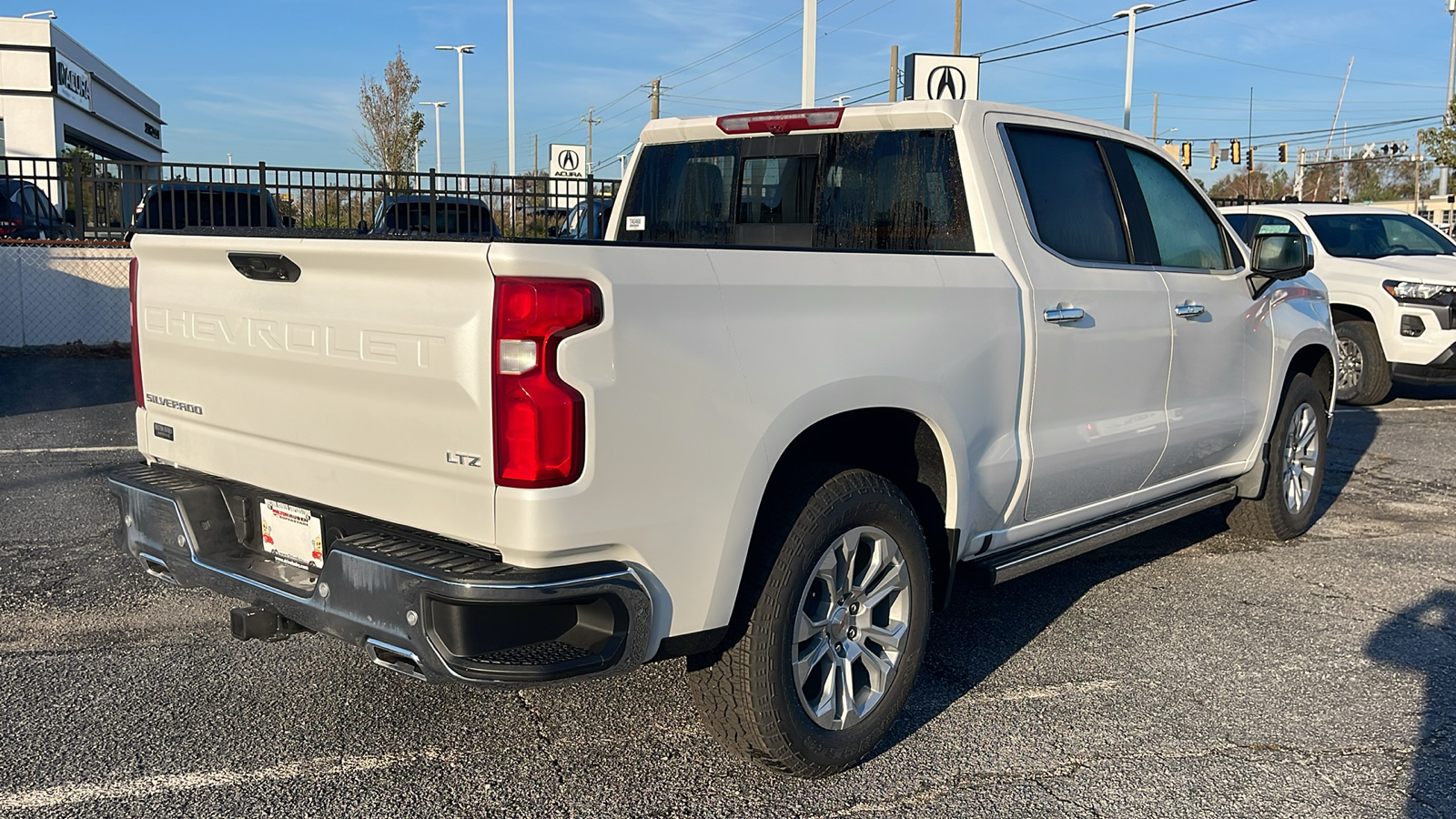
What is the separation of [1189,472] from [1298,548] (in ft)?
4.65

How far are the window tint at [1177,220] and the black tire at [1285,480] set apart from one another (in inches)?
A: 42.9

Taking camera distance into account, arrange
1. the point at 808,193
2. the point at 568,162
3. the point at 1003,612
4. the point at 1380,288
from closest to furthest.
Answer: the point at 808,193 < the point at 1003,612 < the point at 1380,288 < the point at 568,162

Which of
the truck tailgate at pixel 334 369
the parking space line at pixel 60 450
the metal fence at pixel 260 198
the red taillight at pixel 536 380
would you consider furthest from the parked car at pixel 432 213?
the red taillight at pixel 536 380

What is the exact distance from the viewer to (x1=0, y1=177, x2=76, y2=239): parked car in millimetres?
14359

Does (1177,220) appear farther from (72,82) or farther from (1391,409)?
(72,82)

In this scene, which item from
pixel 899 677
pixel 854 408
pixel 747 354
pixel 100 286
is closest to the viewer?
pixel 747 354

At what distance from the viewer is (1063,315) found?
413cm

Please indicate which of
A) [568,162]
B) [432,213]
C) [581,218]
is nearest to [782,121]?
[432,213]

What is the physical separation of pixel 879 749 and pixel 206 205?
13046 millimetres

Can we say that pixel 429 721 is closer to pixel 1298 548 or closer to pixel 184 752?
pixel 184 752

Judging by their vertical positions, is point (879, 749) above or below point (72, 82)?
below

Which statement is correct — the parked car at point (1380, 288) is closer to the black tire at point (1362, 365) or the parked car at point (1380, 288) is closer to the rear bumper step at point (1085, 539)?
the black tire at point (1362, 365)

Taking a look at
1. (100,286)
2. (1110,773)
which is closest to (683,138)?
(1110,773)

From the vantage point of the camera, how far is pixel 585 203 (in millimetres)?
16641
